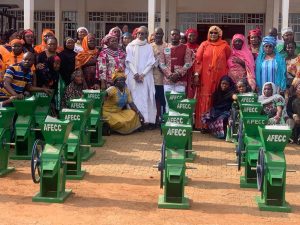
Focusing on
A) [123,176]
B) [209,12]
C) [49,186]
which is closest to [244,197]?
[123,176]

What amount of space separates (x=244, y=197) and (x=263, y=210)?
0.48m

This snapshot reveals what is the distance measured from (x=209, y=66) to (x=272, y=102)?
1.35 meters

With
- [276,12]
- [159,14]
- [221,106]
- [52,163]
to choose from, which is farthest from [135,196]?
[159,14]

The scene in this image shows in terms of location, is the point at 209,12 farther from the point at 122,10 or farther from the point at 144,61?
the point at 144,61

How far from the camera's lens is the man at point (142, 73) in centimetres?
952

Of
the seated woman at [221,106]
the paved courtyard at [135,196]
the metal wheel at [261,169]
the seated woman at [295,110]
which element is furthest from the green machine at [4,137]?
the seated woman at [295,110]

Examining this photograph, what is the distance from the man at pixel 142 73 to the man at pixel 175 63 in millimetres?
239

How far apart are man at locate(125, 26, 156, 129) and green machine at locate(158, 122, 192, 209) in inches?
160

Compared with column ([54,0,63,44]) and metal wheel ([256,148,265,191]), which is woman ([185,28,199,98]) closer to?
metal wheel ([256,148,265,191])

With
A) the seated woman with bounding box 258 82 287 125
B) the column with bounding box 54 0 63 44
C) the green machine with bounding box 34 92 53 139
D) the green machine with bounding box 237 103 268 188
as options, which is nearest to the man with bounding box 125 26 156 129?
the green machine with bounding box 34 92 53 139

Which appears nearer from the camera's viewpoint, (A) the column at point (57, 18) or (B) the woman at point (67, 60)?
(B) the woman at point (67, 60)

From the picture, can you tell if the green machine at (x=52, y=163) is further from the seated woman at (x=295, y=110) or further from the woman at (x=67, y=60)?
the seated woman at (x=295, y=110)

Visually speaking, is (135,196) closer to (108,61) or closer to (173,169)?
(173,169)

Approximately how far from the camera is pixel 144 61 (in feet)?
31.3
